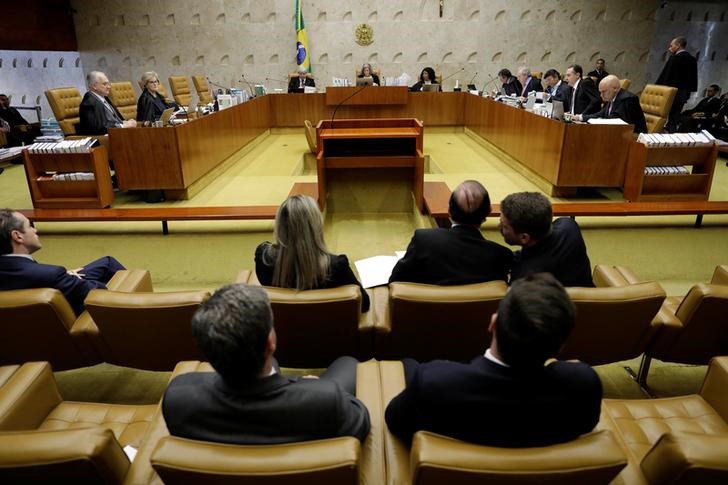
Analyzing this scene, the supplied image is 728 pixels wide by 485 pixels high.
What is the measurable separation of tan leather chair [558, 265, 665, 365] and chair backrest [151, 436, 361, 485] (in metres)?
1.11

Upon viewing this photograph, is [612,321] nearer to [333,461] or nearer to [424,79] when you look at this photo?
[333,461]

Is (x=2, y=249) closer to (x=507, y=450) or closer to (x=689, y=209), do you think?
(x=507, y=450)

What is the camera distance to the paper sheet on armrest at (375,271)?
2803 mm

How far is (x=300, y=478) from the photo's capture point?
0.95 metres

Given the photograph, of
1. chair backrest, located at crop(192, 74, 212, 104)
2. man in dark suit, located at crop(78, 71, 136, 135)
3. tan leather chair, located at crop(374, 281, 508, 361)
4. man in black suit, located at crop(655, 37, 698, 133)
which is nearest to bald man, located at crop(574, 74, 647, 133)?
man in black suit, located at crop(655, 37, 698, 133)

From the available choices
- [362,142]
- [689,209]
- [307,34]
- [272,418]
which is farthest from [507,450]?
[307,34]

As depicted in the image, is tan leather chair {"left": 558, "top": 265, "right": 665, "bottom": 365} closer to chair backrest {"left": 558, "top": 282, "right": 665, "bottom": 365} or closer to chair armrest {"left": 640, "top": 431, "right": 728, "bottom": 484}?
chair backrest {"left": 558, "top": 282, "right": 665, "bottom": 365}

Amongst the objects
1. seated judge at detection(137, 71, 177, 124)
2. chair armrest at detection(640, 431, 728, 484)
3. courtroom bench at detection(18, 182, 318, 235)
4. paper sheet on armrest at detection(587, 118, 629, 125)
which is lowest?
courtroom bench at detection(18, 182, 318, 235)

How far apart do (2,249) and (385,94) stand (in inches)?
288

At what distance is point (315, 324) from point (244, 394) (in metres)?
0.78

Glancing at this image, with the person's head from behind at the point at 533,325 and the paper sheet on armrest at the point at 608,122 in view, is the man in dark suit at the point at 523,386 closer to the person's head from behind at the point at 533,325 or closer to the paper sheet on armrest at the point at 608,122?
the person's head from behind at the point at 533,325

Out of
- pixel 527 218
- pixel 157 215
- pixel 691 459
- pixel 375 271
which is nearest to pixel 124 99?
pixel 157 215

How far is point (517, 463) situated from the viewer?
96 cm

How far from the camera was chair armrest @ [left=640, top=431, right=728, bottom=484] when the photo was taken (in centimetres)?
98
